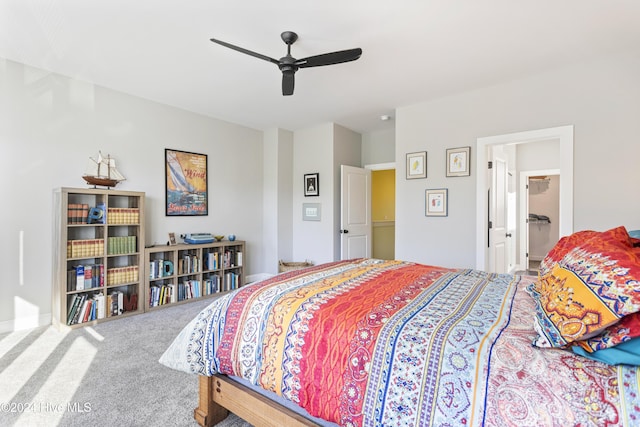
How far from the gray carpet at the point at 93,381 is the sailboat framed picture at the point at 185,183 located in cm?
171

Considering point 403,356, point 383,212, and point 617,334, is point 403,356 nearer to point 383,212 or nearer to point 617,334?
point 617,334

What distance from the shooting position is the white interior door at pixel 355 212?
4957 millimetres

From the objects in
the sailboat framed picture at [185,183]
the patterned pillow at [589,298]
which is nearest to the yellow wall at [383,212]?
the sailboat framed picture at [185,183]

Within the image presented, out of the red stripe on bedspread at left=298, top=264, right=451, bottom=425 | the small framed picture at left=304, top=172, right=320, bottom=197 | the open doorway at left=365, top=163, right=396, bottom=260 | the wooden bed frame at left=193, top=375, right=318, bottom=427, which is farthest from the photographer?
the open doorway at left=365, top=163, right=396, bottom=260

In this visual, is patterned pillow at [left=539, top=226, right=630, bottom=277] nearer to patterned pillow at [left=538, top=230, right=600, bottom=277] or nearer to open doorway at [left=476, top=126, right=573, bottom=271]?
patterned pillow at [left=538, top=230, right=600, bottom=277]

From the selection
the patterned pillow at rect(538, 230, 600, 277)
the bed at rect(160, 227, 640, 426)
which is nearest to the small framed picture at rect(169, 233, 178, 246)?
the bed at rect(160, 227, 640, 426)

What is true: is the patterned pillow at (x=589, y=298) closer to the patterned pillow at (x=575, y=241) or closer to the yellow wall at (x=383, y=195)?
the patterned pillow at (x=575, y=241)

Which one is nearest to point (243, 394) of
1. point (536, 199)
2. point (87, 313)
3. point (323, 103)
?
point (87, 313)

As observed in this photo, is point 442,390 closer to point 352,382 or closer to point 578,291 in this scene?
point 352,382

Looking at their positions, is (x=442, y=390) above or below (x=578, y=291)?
below

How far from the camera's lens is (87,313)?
126 inches

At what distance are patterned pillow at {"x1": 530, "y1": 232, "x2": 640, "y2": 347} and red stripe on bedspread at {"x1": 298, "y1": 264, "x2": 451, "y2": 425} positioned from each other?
1.74ft

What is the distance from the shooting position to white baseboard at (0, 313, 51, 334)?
297 cm

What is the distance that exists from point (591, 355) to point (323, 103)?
12.3ft
